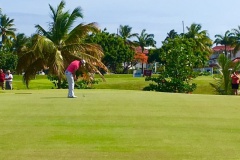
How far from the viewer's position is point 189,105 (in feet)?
57.2

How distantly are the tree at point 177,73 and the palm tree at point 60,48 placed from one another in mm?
4182

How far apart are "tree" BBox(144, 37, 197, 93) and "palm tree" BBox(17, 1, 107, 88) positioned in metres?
4.18

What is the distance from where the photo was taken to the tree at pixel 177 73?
35.1 metres

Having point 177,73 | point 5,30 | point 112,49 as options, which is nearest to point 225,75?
point 177,73

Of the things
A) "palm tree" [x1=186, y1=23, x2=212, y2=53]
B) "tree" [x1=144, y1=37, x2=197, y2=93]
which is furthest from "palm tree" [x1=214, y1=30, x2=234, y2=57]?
"tree" [x1=144, y1=37, x2=197, y2=93]

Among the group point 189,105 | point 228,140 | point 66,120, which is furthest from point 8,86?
point 228,140

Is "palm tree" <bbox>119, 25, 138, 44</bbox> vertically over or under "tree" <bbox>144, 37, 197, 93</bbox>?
over

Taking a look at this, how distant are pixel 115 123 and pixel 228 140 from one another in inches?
123

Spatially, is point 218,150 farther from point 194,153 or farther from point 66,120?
point 66,120

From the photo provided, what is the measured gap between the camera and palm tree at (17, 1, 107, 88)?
3488cm

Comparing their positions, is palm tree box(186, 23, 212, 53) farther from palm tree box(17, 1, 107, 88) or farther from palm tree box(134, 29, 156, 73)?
palm tree box(17, 1, 107, 88)

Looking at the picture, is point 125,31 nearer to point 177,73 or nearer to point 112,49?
point 112,49

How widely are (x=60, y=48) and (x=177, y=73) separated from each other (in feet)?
27.7

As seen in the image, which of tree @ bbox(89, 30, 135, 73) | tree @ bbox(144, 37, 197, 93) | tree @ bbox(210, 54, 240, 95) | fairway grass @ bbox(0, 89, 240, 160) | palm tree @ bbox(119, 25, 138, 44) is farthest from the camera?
palm tree @ bbox(119, 25, 138, 44)
